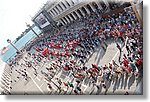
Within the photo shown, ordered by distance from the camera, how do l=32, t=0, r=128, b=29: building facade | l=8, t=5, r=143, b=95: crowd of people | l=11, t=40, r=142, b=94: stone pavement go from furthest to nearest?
l=32, t=0, r=128, b=29: building facade, l=8, t=5, r=143, b=95: crowd of people, l=11, t=40, r=142, b=94: stone pavement

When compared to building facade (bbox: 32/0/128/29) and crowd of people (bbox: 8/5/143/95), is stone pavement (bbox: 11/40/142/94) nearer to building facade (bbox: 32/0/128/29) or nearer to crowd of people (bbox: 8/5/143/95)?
crowd of people (bbox: 8/5/143/95)

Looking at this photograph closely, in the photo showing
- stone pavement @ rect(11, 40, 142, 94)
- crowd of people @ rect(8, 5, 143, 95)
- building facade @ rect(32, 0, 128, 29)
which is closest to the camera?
stone pavement @ rect(11, 40, 142, 94)

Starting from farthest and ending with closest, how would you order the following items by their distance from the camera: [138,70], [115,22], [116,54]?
[115,22] → [116,54] → [138,70]

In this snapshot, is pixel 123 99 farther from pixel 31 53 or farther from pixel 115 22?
pixel 31 53

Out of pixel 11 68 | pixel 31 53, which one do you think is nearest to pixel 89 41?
pixel 31 53

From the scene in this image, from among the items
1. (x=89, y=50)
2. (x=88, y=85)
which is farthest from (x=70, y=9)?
(x=88, y=85)

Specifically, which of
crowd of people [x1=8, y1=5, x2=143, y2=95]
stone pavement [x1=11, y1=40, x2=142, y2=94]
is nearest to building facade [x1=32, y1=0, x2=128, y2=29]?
crowd of people [x1=8, y1=5, x2=143, y2=95]

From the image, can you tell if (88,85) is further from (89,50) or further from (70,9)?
(70,9)

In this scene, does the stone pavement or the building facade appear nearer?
the stone pavement
